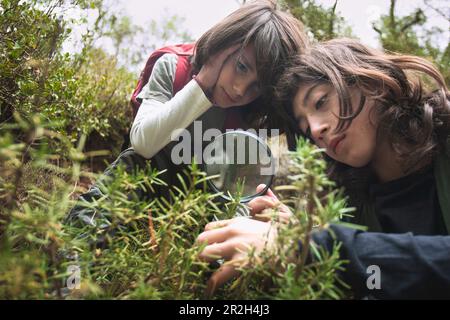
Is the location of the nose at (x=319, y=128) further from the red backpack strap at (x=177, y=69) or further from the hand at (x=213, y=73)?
the red backpack strap at (x=177, y=69)

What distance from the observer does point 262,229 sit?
0.91 metres

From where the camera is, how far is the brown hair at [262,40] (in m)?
1.91

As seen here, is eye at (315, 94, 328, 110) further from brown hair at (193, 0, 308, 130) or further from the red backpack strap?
the red backpack strap

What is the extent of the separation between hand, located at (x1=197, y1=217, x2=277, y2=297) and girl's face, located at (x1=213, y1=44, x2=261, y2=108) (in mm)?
1069

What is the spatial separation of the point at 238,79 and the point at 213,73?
0.14 metres

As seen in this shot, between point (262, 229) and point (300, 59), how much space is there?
1139 millimetres

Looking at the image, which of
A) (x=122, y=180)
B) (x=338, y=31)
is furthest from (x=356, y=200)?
(x=338, y=31)

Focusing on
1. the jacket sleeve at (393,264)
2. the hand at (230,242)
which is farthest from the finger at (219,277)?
the jacket sleeve at (393,264)

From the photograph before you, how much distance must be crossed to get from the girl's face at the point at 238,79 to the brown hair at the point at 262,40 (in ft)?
0.11

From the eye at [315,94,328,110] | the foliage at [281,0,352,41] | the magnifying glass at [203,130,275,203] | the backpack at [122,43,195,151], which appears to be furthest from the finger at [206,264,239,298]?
the foliage at [281,0,352,41]

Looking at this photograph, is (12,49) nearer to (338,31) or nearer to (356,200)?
(356,200)

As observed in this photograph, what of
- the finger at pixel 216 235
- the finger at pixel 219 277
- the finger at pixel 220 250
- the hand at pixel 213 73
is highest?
the hand at pixel 213 73

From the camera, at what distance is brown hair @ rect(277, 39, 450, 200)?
1.53m

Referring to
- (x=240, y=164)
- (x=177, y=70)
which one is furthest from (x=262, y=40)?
(x=240, y=164)
